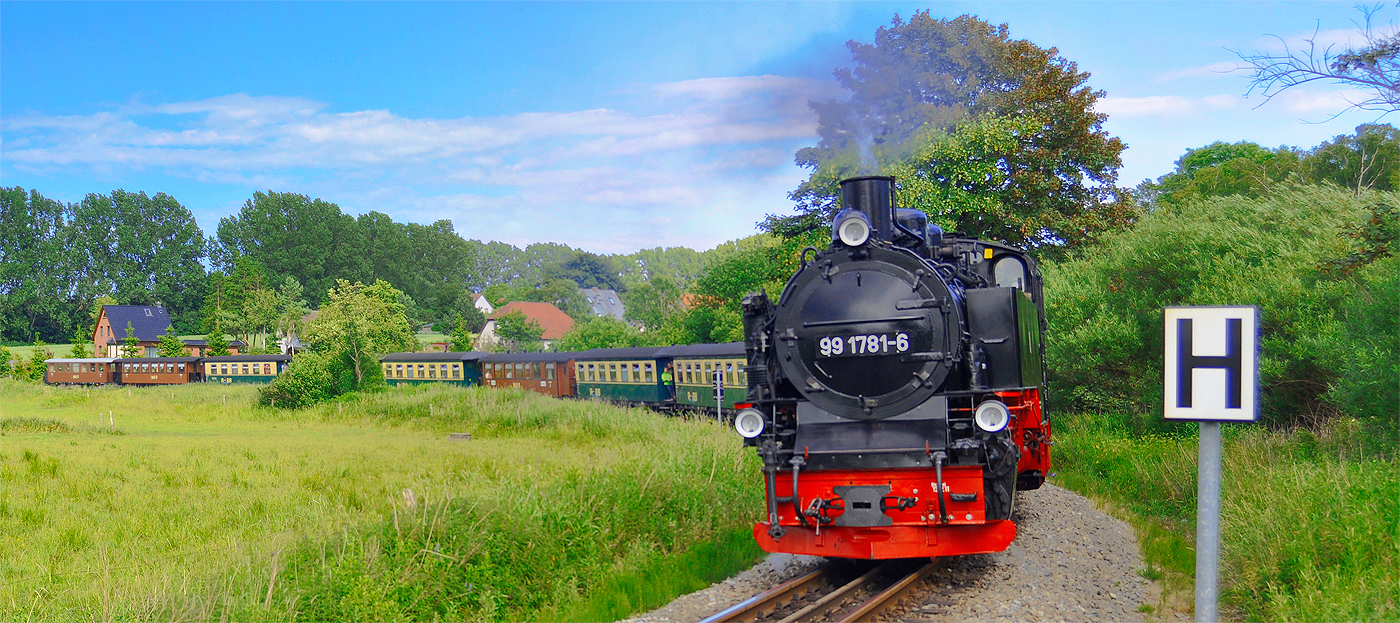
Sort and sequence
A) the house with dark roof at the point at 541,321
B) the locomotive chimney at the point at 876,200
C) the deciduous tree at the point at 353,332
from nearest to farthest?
the locomotive chimney at the point at 876,200 < the deciduous tree at the point at 353,332 < the house with dark roof at the point at 541,321

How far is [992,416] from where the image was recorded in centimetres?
645

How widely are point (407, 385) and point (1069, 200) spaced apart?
96.4ft

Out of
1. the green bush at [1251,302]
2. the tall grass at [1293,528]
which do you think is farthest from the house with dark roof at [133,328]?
the tall grass at [1293,528]

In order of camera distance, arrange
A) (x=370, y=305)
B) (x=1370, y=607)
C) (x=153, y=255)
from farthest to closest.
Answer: (x=153, y=255), (x=370, y=305), (x=1370, y=607)

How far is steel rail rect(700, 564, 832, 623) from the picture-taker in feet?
20.4

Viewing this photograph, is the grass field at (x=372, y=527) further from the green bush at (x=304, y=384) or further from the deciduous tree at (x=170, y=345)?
the deciduous tree at (x=170, y=345)

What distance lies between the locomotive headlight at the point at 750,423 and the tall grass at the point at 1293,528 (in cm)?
371

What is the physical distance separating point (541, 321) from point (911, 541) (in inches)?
2767

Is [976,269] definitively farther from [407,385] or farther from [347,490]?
[407,385]

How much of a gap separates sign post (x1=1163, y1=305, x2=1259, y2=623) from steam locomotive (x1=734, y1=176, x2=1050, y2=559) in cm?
279

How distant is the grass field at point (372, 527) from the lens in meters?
6.72

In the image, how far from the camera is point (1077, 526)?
953 centimetres

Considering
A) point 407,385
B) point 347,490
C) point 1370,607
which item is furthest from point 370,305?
point 1370,607

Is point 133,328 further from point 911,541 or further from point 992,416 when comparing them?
point 992,416
